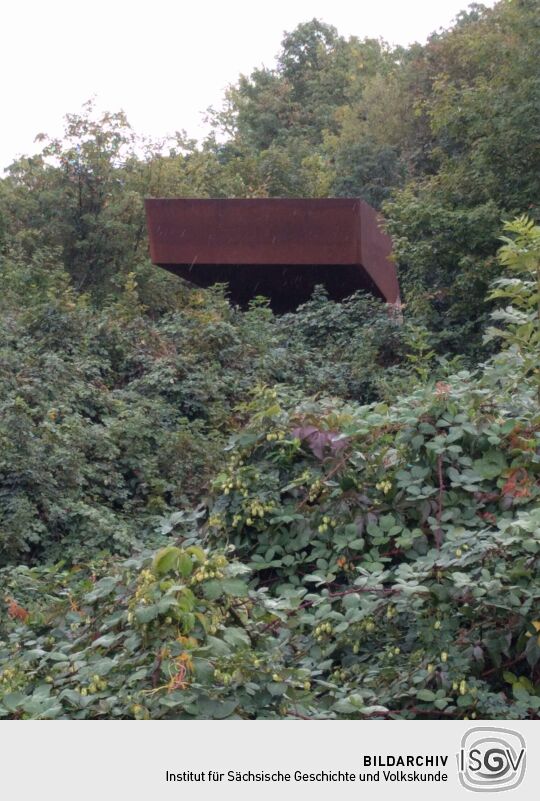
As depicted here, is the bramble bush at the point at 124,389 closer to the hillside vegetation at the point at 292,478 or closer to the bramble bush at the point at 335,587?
the hillside vegetation at the point at 292,478

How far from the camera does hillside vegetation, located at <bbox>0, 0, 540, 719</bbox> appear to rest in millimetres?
3281

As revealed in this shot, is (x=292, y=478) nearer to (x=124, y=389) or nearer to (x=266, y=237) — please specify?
(x=124, y=389)

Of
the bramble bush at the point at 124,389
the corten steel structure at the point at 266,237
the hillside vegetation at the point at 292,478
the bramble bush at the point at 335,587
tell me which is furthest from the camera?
the corten steel structure at the point at 266,237

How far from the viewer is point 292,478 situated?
15.6 ft

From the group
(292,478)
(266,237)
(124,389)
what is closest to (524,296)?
(292,478)

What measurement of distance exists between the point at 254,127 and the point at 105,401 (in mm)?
27254

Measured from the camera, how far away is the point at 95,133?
736 inches

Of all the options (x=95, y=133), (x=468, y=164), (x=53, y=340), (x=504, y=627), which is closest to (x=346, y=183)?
(x=95, y=133)

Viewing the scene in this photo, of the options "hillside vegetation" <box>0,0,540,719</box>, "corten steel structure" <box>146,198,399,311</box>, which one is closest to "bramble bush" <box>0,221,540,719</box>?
"hillside vegetation" <box>0,0,540,719</box>
